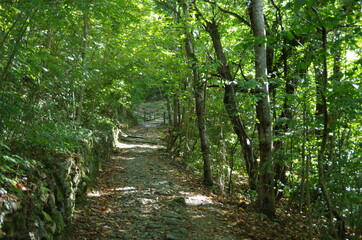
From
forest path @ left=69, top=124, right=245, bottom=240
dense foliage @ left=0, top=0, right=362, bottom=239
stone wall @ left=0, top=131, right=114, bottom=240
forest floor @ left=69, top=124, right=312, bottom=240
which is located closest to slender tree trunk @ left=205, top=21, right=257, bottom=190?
dense foliage @ left=0, top=0, right=362, bottom=239

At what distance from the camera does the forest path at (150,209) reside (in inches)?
213

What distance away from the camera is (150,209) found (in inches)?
260

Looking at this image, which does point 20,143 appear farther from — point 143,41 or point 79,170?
point 143,41

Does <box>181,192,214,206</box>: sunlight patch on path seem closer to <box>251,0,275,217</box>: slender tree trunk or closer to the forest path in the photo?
the forest path

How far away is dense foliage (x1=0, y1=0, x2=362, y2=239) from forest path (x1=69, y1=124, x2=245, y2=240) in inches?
50.0

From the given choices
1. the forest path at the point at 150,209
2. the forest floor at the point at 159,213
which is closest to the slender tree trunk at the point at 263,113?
the forest floor at the point at 159,213

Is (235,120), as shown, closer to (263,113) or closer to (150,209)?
(263,113)

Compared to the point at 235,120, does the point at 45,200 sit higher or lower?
lower

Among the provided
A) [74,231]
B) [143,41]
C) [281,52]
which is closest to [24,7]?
[74,231]

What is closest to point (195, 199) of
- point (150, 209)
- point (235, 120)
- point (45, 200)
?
point (150, 209)

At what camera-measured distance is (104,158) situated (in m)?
10.9

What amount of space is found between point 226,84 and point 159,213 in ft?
13.3

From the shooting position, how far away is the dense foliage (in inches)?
155

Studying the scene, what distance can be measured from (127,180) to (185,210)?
2.76m
